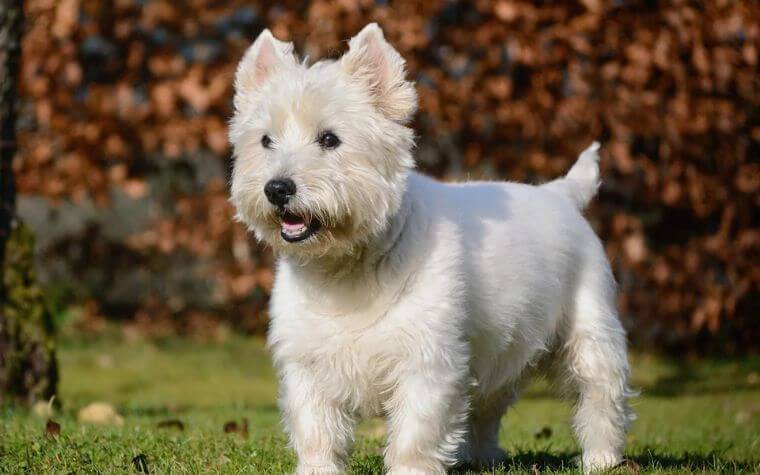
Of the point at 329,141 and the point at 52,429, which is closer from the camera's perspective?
the point at 329,141

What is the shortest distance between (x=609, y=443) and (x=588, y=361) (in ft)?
1.28

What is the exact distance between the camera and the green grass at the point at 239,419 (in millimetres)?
4727

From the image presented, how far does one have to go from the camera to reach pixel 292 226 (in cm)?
416

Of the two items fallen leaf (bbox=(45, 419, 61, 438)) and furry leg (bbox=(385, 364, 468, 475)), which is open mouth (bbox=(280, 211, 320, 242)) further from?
fallen leaf (bbox=(45, 419, 61, 438))

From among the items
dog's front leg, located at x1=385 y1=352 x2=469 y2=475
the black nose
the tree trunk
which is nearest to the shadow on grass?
dog's front leg, located at x1=385 y1=352 x2=469 y2=475

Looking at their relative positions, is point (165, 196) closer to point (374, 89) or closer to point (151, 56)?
point (151, 56)

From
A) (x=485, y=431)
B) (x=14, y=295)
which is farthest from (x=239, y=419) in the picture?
(x=485, y=431)

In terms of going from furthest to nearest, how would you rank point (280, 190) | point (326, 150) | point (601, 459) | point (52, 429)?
point (52, 429) → point (601, 459) → point (326, 150) → point (280, 190)

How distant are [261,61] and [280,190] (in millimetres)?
819

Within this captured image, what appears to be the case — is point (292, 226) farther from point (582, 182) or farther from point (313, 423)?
point (582, 182)

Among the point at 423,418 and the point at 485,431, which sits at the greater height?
the point at 423,418

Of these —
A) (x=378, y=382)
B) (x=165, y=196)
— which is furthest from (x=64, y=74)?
(x=378, y=382)

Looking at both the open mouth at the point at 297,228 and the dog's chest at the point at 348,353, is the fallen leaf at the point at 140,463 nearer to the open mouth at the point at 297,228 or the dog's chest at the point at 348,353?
the dog's chest at the point at 348,353

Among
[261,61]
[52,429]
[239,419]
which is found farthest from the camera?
[239,419]
